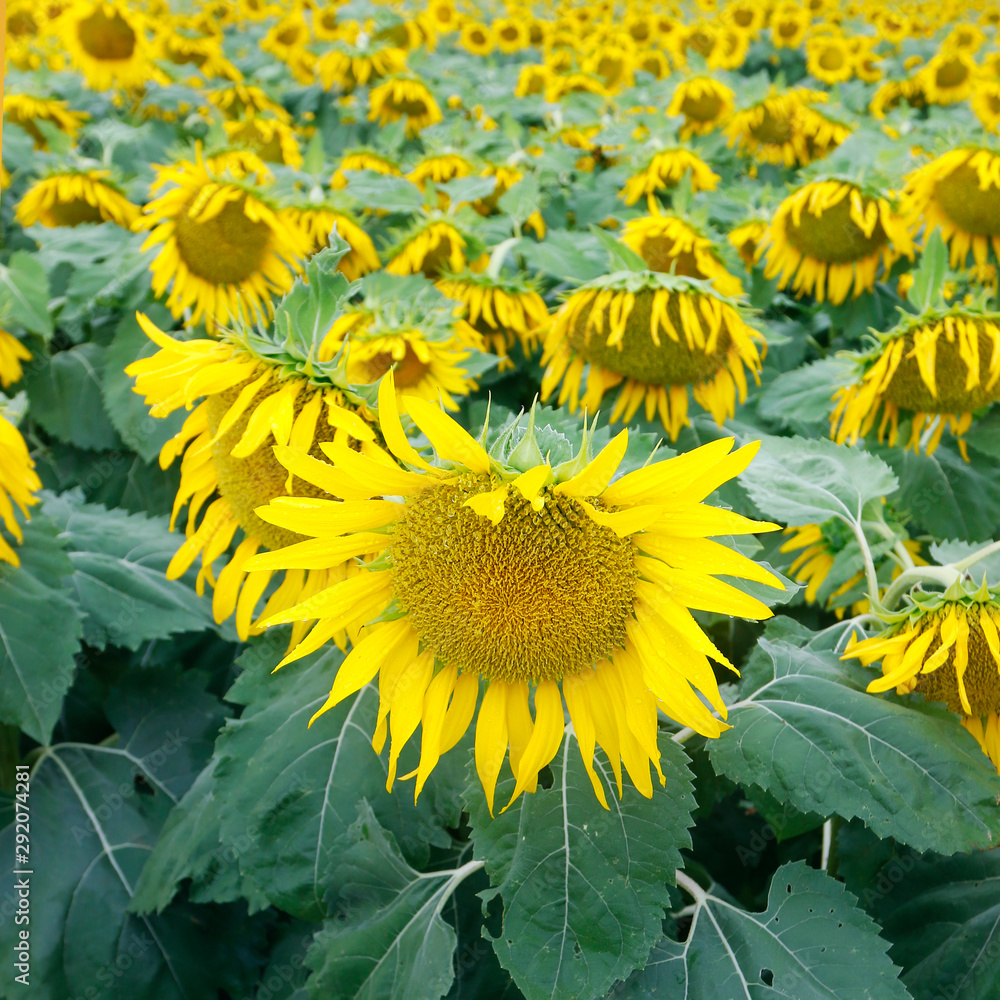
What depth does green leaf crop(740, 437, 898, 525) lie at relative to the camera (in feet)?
4.84

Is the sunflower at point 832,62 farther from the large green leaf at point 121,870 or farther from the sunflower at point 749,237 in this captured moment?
the large green leaf at point 121,870

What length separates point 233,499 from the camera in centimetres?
137

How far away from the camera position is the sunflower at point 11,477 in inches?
60.2

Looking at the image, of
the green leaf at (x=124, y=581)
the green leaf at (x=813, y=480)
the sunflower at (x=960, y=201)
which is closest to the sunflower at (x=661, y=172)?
the sunflower at (x=960, y=201)

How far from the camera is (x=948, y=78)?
5844 mm

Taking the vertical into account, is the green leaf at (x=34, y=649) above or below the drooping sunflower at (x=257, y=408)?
below

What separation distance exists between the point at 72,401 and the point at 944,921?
8.47 feet

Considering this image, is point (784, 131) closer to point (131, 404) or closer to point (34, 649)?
point (131, 404)

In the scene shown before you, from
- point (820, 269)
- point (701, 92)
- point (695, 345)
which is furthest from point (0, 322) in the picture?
point (701, 92)

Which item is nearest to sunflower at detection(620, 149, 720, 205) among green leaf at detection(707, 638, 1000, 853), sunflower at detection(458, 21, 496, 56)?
green leaf at detection(707, 638, 1000, 853)

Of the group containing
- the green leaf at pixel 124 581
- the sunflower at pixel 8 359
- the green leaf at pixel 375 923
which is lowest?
the green leaf at pixel 375 923

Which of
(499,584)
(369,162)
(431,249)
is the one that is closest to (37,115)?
(369,162)

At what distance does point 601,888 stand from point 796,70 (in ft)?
29.8

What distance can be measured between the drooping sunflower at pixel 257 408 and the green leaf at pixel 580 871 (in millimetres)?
418
